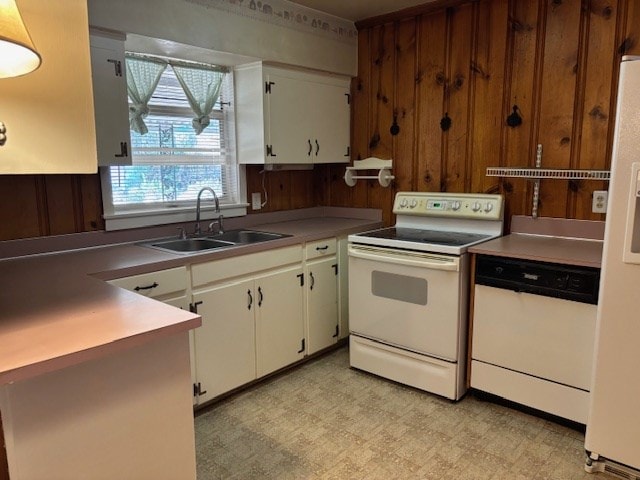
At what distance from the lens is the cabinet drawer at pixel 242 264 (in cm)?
251

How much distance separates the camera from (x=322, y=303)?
3271 millimetres

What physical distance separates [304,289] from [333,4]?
192 cm

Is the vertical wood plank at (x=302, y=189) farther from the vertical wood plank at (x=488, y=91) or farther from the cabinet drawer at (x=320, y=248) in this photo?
the vertical wood plank at (x=488, y=91)

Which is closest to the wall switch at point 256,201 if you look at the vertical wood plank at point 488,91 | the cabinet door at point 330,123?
the cabinet door at point 330,123

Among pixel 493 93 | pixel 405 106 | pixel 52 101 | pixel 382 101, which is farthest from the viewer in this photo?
pixel 382 101

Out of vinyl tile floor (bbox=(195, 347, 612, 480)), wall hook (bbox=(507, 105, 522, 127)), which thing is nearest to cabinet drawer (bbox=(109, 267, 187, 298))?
vinyl tile floor (bbox=(195, 347, 612, 480))

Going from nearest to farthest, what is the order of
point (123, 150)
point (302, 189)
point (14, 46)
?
point (14, 46) < point (123, 150) < point (302, 189)

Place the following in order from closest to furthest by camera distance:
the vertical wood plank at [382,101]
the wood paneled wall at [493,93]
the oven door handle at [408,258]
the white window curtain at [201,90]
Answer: the oven door handle at [408,258]
the wood paneled wall at [493,93]
the white window curtain at [201,90]
the vertical wood plank at [382,101]

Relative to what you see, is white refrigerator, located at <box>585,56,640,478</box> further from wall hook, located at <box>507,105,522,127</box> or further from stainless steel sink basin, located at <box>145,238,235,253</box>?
stainless steel sink basin, located at <box>145,238,235,253</box>

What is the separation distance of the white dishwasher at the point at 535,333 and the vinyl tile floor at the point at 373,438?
17cm

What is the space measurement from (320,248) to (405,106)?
123 centimetres

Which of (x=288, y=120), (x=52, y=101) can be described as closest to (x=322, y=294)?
(x=288, y=120)

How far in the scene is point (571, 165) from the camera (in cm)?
283

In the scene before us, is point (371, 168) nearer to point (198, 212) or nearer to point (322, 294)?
point (322, 294)
